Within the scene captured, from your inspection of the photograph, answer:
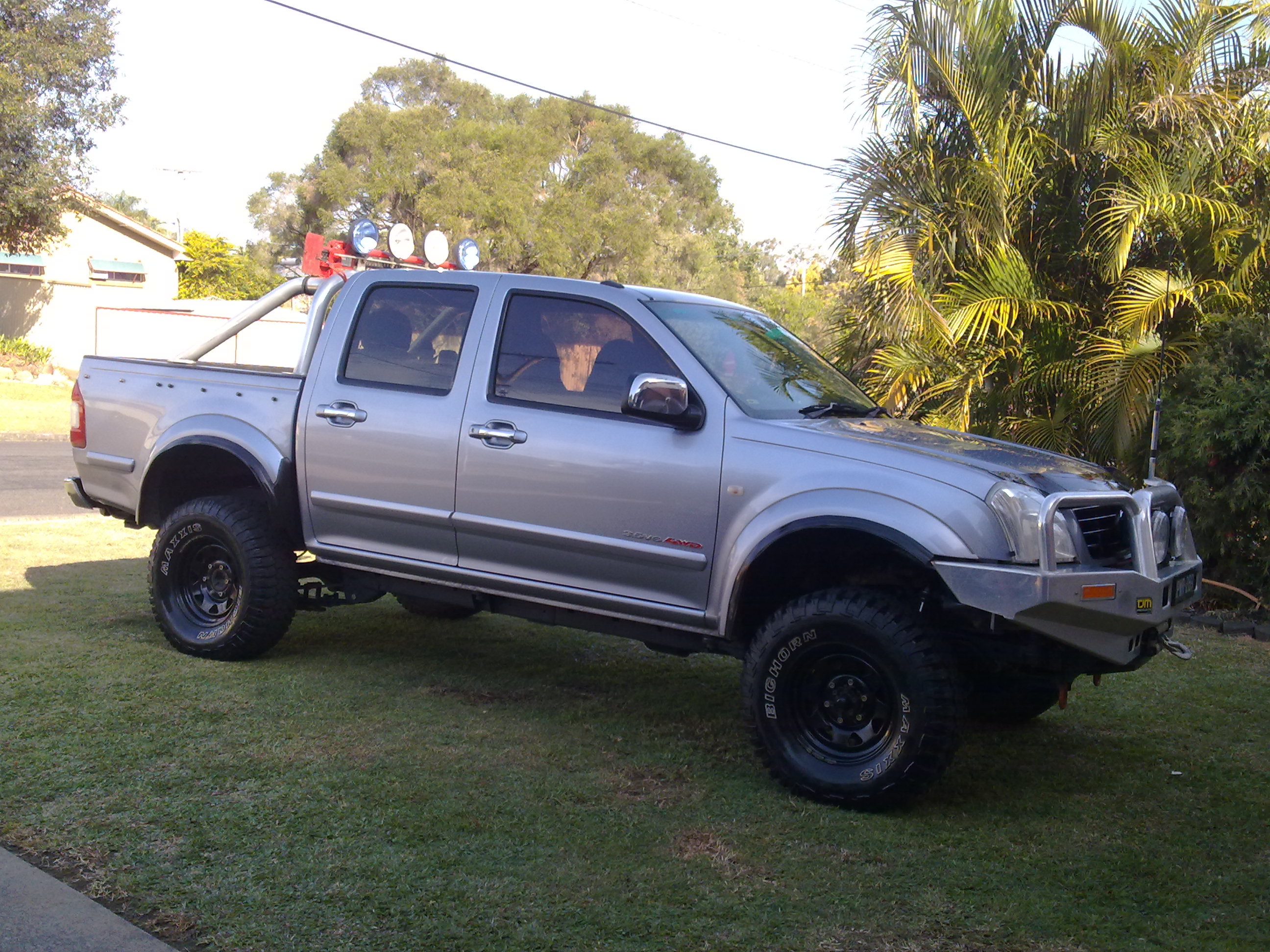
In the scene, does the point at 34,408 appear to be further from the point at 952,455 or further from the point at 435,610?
the point at 952,455

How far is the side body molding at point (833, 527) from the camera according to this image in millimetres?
4336

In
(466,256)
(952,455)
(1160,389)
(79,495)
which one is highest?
(466,256)

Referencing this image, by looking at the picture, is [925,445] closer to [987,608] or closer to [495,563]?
[987,608]

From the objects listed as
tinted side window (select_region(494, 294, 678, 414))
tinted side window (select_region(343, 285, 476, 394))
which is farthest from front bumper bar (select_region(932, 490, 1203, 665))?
tinted side window (select_region(343, 285, 476, 394))

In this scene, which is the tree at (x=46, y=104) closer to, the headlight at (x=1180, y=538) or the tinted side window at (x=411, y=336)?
the tinted side window at (x=411, y=336)

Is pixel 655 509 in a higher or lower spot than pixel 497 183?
lower

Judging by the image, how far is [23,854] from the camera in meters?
3.76

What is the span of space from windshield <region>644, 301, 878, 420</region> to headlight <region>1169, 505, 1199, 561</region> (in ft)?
4.47

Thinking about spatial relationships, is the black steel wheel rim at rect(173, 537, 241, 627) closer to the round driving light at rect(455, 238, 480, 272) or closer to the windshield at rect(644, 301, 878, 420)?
the round driving light at rect(455, 238, 480, 272)

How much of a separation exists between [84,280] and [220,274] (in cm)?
1514

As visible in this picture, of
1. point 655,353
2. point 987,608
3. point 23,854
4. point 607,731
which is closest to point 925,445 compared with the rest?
point 987,608

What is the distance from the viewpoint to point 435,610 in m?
7.47

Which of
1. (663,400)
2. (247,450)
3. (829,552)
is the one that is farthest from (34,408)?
(829,552)

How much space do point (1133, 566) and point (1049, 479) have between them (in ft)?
1.55
